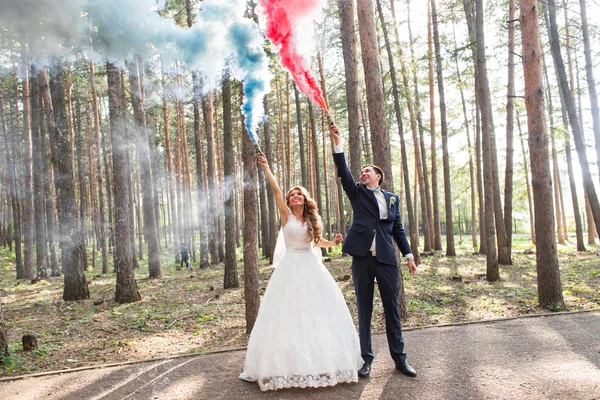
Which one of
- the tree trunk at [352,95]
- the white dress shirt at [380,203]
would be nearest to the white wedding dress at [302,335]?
the white dress shirt at [380,203]

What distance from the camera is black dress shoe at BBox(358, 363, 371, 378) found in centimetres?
421

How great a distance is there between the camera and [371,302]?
438cm

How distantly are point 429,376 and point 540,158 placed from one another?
5303 millimetres

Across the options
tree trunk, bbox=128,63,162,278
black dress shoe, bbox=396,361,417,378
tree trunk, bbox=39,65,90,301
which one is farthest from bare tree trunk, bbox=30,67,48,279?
black dress shoe, bbox=396,361,417,378

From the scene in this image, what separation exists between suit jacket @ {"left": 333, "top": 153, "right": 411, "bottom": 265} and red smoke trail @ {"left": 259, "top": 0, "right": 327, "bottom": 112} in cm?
136

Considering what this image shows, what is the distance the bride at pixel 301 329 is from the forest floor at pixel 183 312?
7.01ft

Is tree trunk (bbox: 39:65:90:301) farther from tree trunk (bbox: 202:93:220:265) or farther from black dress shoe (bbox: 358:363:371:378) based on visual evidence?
black dress shoe (bbox: 358:363:371:378)

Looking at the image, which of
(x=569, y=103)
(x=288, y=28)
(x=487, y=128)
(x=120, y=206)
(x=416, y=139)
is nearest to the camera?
(x=288, y=28)

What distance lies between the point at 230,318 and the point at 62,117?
7799mm

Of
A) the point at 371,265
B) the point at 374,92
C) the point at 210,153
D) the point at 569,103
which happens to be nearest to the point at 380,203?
the point at 371,265

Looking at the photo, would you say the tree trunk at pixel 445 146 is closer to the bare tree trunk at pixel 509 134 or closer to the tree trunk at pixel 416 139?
the tree trunk at pixel 416 139

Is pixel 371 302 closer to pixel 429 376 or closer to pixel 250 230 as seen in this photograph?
pixel 429 376

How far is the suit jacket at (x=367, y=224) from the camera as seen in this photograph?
4383 millimetres

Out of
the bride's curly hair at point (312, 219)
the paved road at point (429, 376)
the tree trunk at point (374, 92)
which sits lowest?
the paved road at point (429, 376)
